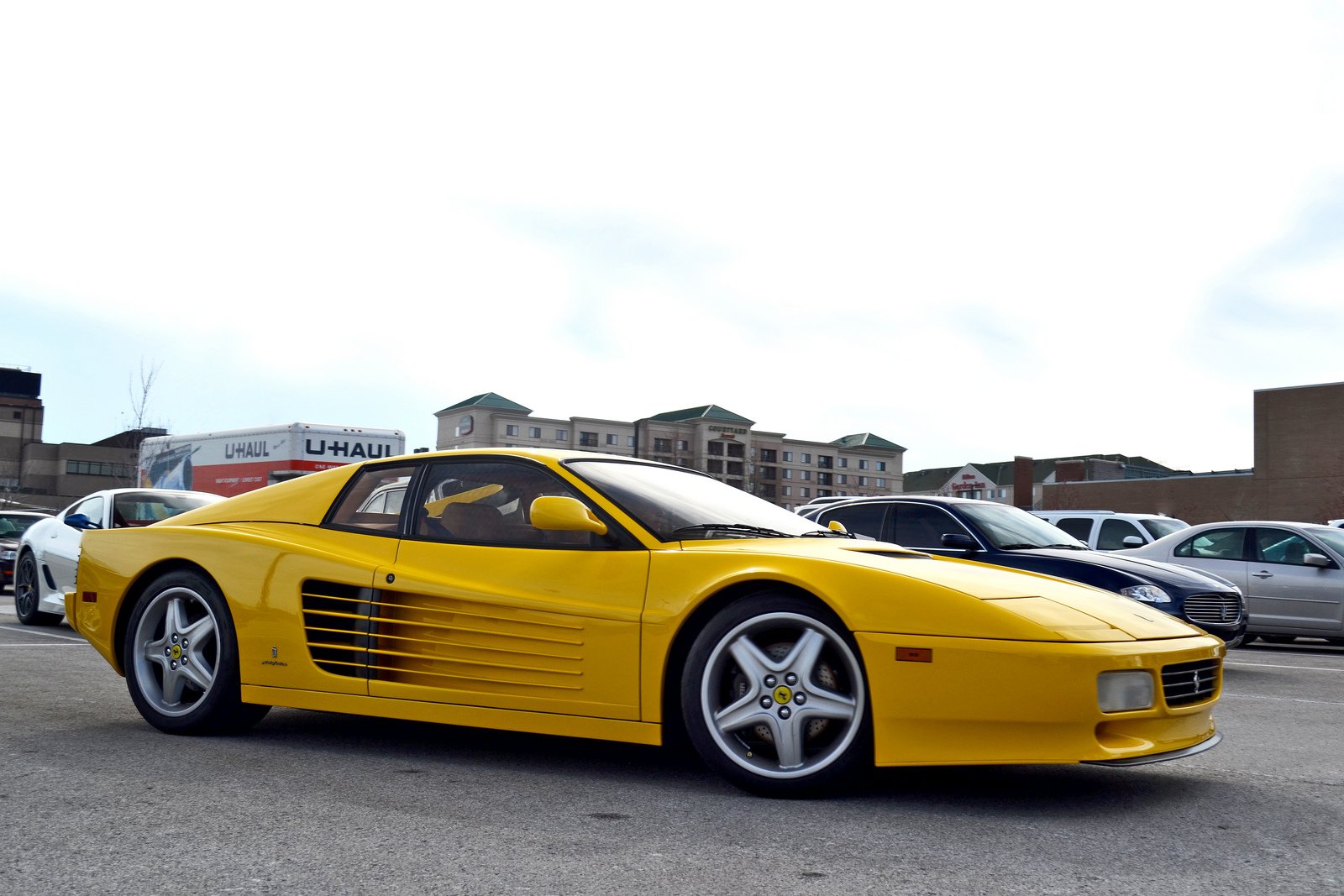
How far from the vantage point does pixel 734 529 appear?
15.7ft

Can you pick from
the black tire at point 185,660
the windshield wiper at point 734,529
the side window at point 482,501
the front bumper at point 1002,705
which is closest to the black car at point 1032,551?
the windshield wiper at point 734,529

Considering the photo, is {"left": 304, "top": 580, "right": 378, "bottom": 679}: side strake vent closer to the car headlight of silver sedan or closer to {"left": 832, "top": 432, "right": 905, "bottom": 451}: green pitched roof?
the car headlight of silver sedan

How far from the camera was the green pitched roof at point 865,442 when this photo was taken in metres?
128

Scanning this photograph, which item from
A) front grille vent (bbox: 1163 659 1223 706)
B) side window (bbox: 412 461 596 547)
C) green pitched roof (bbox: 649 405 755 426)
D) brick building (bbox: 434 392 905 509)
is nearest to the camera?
front grille vent (bbox: 1163 659 1223 706)

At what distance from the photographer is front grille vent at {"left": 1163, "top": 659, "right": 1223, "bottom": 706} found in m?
4.07

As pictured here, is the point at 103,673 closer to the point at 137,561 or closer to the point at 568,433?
the point at 137,561

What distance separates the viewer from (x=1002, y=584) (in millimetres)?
4270

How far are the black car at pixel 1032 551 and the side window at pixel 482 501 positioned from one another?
4.42 meters

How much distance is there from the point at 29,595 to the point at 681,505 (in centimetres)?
1000

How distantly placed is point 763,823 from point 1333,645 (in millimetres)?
13716

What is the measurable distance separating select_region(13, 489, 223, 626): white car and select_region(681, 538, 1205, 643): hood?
364 inches

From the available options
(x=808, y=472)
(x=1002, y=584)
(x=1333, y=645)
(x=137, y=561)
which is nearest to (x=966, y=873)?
(x=1002, y=584)

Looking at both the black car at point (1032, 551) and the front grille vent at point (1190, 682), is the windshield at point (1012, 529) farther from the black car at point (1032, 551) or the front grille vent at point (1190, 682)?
the front grille vent at point (1190, 682)

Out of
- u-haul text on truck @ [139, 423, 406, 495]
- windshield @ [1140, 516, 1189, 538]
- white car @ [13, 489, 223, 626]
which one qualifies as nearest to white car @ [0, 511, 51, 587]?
u-haul text on truck @ [139, 423, 406, 495]
